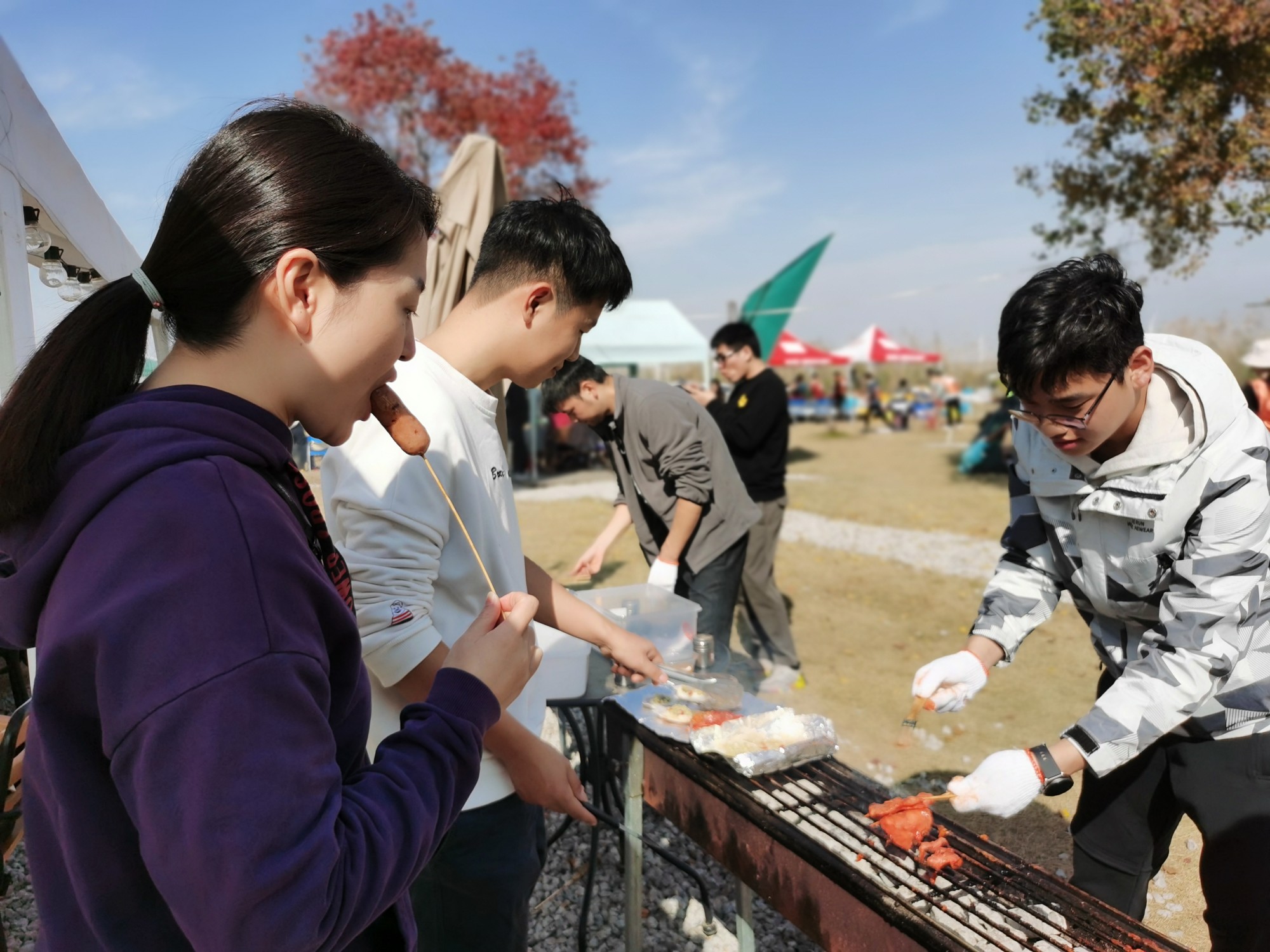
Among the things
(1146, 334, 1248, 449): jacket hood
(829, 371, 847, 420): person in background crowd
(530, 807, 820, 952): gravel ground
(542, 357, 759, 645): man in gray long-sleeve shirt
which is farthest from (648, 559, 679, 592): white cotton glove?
(829, 371, 847, 420): person in background crowd

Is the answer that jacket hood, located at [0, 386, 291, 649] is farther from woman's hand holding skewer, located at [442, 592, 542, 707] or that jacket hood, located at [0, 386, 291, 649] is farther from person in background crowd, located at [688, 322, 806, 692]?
person in background crowd, located at [688, 322, 806, 692]

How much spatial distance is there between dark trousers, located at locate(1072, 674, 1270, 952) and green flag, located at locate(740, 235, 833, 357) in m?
14.7

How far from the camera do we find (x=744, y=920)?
242cm

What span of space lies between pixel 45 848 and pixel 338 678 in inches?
13.5

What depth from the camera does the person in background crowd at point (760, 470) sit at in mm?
5500

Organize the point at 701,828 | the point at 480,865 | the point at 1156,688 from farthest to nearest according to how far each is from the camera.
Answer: the point at 701,828 < the point at 1156,688 < the point at 480,865

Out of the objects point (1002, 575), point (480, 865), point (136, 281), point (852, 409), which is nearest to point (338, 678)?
point (136, 281)

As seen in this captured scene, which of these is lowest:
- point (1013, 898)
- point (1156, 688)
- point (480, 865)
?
point (1013, 898)

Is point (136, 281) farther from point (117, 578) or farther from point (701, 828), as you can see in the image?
point (701, 828)

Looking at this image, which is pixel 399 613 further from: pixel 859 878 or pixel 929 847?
pixel 929 847

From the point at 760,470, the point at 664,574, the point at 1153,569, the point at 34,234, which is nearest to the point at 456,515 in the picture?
the point at 1153,569

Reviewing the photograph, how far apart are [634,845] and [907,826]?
1.08m

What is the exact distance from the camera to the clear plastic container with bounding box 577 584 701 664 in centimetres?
321

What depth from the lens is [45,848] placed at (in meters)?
0.89
